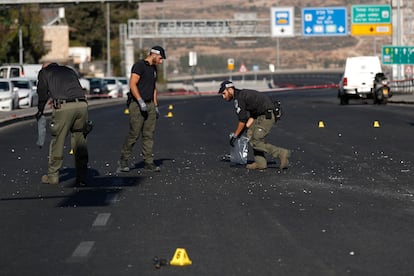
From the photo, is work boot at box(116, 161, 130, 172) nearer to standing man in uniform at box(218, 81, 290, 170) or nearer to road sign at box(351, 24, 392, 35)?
standing man in uniform at box(218, 81, 290, 170)

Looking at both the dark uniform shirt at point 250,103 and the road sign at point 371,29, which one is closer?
the dark uniform shirt at point 250,103

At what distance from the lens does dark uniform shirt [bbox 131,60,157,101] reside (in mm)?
17234

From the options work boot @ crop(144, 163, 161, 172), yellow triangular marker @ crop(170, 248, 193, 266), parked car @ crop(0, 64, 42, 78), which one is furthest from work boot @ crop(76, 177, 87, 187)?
parked car @ crop(0, 64, 42, 78)

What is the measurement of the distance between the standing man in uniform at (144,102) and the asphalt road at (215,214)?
1.16 feet

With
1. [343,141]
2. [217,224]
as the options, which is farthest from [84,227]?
[343,141]

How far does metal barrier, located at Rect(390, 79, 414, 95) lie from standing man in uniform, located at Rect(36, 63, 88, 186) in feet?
158

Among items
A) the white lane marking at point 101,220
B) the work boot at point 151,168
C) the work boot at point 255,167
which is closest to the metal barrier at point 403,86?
the work boot at point 255,167

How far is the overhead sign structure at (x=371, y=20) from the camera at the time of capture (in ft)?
253

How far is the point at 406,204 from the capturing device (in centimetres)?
1283

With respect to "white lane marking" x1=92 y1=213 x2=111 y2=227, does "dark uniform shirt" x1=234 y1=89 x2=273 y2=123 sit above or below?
above

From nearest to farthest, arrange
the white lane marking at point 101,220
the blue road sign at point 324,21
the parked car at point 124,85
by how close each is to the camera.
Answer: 1. the white lane marking at point 101,220
2. the parked car at point 124,85
3. the blue road sign at point 324,21

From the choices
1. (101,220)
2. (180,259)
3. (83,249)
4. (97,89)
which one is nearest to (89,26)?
(97,89)

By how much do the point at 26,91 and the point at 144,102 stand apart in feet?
119

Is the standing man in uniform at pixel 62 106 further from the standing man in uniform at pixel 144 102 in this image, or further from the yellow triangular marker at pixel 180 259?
the yellow triangular marker at pixel 180 259
